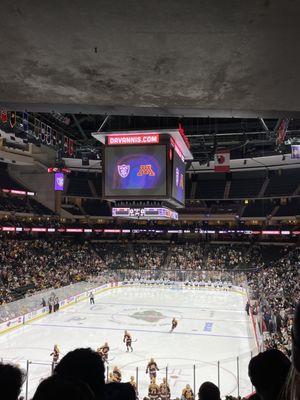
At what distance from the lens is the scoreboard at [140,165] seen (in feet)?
36.8

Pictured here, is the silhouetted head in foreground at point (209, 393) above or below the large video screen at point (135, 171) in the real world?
below

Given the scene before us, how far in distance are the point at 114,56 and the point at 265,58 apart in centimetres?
96

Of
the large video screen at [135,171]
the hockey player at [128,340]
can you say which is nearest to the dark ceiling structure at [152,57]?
the large video screen at [135,171]

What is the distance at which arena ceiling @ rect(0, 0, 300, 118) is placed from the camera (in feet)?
6.86

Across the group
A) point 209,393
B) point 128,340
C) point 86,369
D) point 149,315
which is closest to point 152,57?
point 86,369

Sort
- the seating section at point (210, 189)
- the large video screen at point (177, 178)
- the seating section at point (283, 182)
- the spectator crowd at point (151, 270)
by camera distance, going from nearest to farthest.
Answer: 1. the spectator crowd at point (151, 270)
2. the large video screen at point (177, 178)
3. the seating section at point (283, 182)
4. the seating section at point (210, 189)

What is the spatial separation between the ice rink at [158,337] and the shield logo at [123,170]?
5.65 meters

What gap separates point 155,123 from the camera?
2316 centimetres

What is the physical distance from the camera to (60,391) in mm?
1422

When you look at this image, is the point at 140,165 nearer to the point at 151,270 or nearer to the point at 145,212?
the point at 145,212

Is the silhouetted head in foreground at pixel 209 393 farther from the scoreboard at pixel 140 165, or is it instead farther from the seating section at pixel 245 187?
the seating section at pixel 245 187

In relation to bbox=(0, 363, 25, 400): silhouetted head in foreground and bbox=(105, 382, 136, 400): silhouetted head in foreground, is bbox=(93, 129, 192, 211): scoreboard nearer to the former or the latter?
bbox=(105, 382, 136, 400): silhouetted head in foreground

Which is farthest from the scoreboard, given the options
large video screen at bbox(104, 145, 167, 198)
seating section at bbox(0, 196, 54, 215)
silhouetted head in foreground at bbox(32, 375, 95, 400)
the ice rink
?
seating section at bbox(0, 196, 54, 215)

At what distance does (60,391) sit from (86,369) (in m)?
0.84
